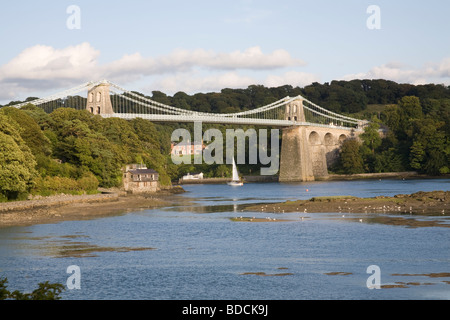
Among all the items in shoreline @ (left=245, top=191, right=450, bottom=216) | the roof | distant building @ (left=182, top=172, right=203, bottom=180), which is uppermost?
the roof

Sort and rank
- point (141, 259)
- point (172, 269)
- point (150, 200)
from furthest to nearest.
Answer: point (150, 200) → point (141, 259) → point (172, 269)

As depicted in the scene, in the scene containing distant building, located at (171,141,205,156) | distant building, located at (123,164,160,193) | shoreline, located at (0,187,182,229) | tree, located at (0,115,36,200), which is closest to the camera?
shoreline, located at (0,187,182,229)

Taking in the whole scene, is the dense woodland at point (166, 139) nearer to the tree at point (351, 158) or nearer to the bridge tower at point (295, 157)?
the tree at point (351, 158)

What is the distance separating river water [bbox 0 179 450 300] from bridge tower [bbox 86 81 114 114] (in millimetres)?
35306

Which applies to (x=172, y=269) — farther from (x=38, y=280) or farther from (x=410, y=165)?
(x=410, y=165)

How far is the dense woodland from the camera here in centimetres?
3884

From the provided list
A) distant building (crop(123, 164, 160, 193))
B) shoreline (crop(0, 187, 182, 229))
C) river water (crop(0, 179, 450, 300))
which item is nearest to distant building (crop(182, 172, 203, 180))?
distant building (crop(123, 164, 160, 193))

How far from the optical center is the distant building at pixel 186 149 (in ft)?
339

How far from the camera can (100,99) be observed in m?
64.4

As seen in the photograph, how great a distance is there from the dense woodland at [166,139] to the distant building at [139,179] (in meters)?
1.07

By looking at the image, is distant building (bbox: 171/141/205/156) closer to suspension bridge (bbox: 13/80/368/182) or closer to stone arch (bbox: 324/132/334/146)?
suspension bridge (bbox: 13/80/368/182)

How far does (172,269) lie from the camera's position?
1727cm
